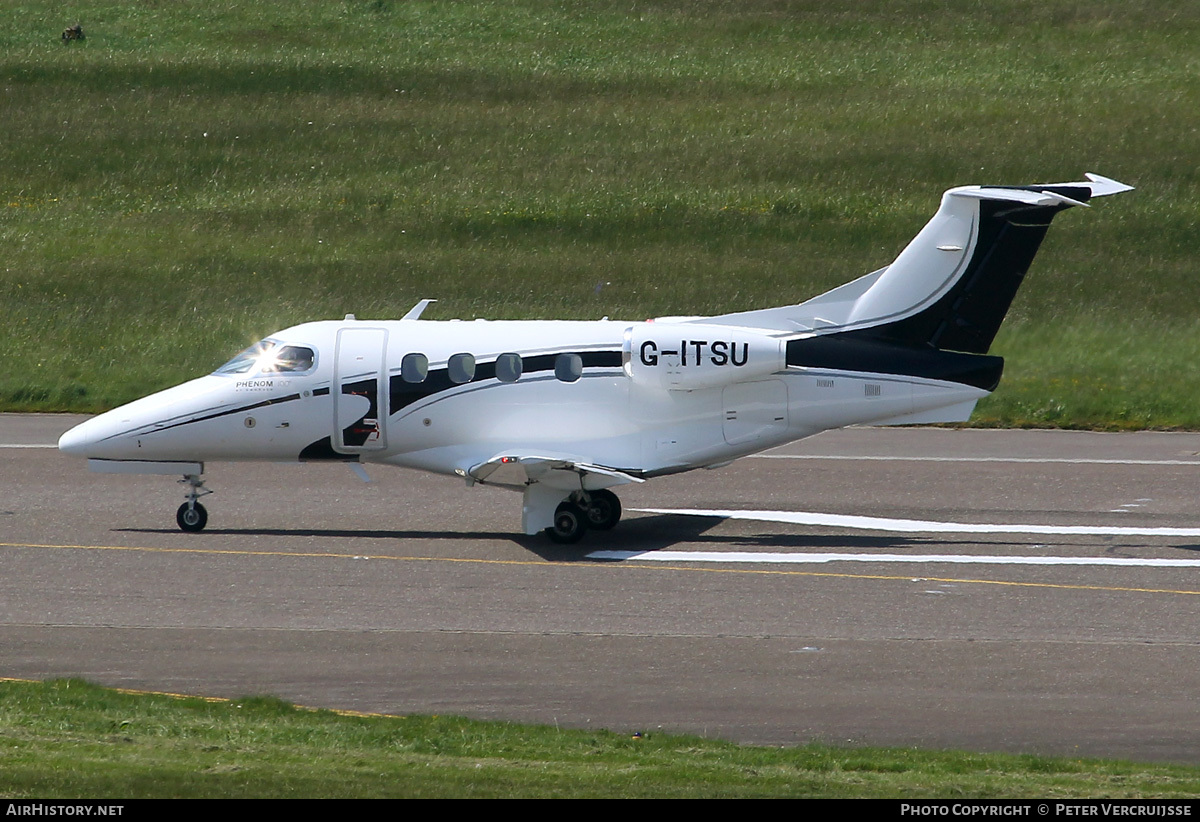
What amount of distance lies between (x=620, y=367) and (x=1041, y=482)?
7.43m

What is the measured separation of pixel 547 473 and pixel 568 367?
146cm

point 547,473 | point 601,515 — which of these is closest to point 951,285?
point 601,515

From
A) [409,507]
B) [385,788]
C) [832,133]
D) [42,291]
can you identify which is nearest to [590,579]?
[409,507]

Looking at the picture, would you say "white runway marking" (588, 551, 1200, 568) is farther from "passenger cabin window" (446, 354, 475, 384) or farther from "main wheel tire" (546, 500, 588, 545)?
"passenger cabin window" (446, 354, 475, 384)

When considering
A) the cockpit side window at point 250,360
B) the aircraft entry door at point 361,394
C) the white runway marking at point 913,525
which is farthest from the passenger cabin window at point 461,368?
the white runway marking at point 913,525

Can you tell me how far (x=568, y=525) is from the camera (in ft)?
61.5

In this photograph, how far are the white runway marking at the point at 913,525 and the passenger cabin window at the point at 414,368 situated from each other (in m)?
3.79

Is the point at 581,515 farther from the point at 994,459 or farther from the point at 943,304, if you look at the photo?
the point at 994,459

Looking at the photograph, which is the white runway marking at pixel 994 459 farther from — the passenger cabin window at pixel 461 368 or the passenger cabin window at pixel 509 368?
the passenger cabin window at pixel 461 368

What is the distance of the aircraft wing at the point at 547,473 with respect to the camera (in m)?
18.2

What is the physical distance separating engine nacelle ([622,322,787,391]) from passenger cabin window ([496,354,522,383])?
4.49 ft

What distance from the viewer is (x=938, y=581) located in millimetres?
16812

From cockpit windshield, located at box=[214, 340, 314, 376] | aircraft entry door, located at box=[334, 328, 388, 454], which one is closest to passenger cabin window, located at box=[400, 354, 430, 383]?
aircraft entry door, located at box=[334, 328, 388, 454]
